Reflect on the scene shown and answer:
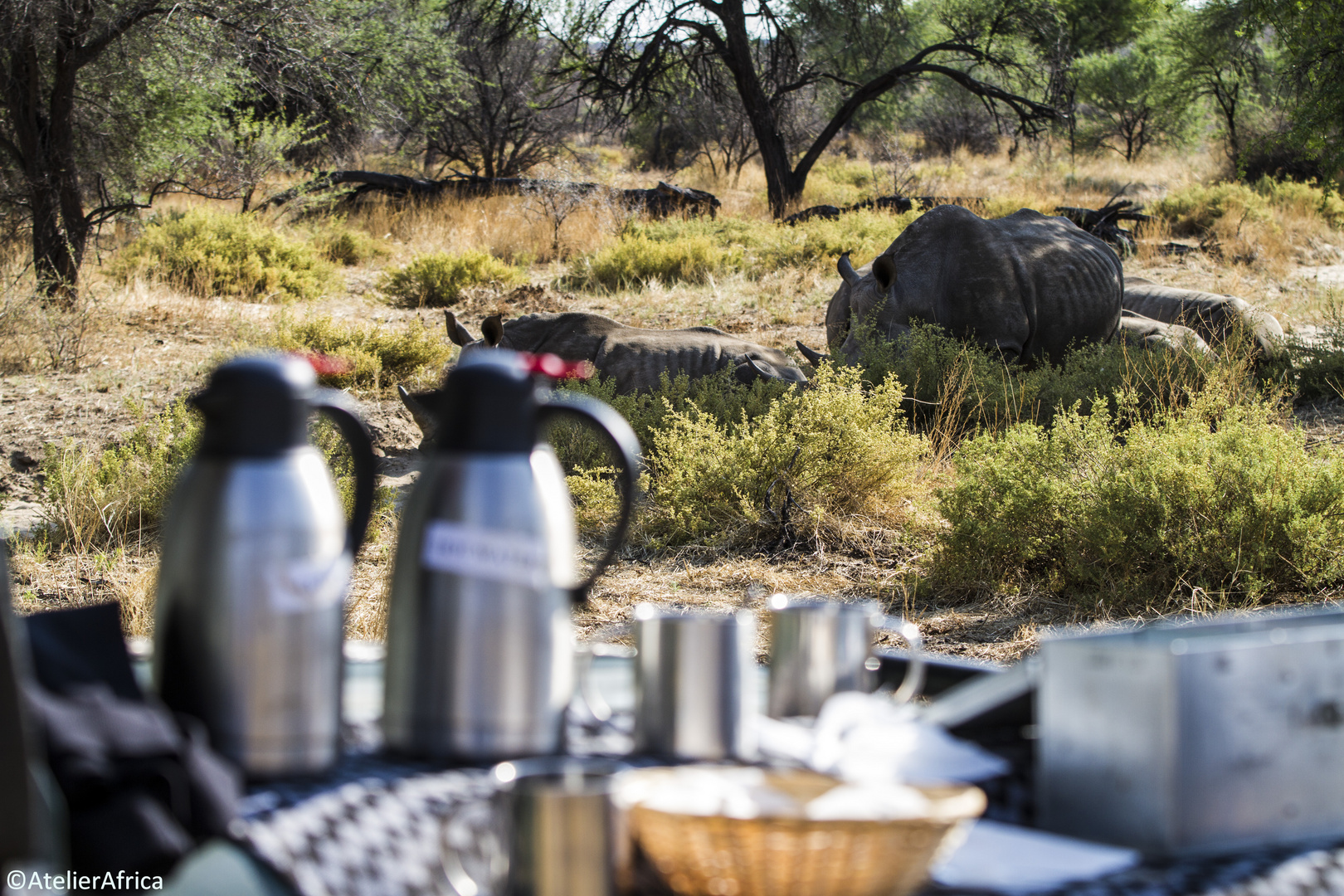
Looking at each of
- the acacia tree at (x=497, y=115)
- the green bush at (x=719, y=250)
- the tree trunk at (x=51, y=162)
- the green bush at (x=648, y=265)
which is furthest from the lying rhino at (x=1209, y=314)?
the acacia tree at (x=497, y=115)

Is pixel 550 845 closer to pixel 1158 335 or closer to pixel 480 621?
pixel 480 621

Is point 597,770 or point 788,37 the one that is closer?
point 597,770

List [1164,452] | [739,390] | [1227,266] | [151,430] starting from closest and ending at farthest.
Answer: [1164,452], [151,430], [739,390], [1227,266]

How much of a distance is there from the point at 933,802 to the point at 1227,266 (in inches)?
564

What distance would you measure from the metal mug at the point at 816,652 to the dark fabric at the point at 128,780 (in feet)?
1.85

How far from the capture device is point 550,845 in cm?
74

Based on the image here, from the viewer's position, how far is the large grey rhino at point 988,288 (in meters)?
7.43

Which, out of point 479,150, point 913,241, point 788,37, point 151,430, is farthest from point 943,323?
point 479,150

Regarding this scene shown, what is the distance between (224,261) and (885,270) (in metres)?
6.32

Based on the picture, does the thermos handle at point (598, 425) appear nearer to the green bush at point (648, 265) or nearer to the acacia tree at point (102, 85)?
the acacia tree at point (102, 85)

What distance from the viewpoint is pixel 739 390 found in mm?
6441

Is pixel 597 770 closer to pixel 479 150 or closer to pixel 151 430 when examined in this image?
pixel 151 430

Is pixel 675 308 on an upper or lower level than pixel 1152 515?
upper

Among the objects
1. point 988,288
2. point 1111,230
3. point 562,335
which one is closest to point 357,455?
point 562,335
